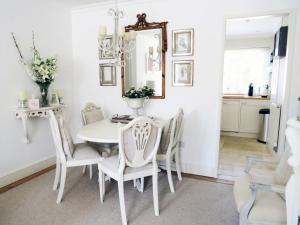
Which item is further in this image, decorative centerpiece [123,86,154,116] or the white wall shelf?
decorative centerpiece [123,86,154,116]

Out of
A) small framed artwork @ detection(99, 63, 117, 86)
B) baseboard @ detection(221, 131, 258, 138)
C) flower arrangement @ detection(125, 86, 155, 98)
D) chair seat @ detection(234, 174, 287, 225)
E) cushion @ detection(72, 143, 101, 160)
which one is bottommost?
baseboard @ detection(221, 131, 258, 138)

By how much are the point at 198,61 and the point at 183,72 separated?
0.80ft

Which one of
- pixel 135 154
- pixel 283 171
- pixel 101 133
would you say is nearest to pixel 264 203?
pixel 283 171

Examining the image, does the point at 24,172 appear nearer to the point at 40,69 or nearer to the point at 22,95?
the point at 22,95

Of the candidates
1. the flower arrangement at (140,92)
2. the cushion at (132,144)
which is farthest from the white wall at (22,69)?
the cushion at (132,144)

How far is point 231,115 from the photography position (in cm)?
491

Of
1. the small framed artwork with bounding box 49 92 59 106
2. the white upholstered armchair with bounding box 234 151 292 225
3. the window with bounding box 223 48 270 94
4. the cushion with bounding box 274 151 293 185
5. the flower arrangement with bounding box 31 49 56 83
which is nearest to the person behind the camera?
the white upholstered armchair with bounding box 234 151 292 225

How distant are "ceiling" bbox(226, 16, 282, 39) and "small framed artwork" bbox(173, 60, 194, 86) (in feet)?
4.47

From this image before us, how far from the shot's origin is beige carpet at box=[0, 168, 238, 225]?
2.05 meters

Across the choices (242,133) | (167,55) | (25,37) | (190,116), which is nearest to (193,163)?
(190,116)

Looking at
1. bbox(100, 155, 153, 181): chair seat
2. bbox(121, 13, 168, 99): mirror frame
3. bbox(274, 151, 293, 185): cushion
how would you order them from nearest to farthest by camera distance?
bbox(274, 151, 293, 185): cushion, bbox(100, 155, 153, 181): chair seat, bbox(121, 13, 168, 99): mirror frame

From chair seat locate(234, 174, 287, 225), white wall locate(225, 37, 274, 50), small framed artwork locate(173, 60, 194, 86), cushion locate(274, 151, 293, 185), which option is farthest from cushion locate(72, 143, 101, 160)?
white wall locate(225, 37, 274, 50)

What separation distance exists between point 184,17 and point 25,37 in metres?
2.14

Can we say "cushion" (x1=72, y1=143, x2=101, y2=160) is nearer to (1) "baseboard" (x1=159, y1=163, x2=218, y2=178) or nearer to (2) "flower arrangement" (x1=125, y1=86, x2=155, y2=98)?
(2) "flower arrangement" (x1=125, y1=86, x2=155, y2=98)
